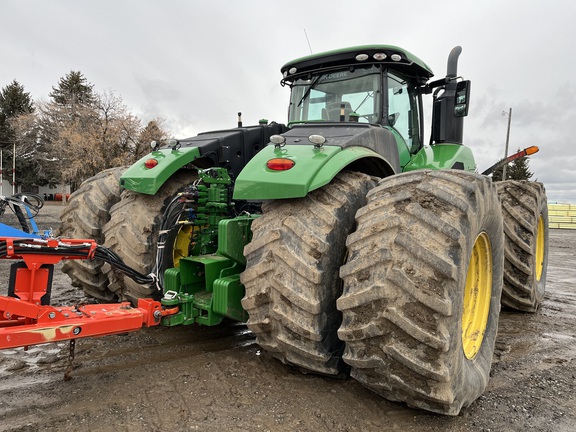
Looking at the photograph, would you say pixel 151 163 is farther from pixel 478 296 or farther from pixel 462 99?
pixel 462 99

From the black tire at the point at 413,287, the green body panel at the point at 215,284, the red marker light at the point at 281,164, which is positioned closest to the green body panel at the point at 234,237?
the green body panel at the point at 215,284

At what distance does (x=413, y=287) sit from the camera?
7.50 feet

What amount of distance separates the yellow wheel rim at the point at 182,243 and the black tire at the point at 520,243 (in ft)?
12.1

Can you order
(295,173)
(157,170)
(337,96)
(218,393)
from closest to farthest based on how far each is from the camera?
(295,173) < (218,393) < (157,170) < (337,96)

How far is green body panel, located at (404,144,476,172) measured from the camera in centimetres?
472

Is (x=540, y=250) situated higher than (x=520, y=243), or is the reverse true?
(x=520, y=243)

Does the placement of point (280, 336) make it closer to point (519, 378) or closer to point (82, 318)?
point (82, 318)

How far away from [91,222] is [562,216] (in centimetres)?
2981

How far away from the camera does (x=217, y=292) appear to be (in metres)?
3.10

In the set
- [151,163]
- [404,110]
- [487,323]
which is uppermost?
[404,110]

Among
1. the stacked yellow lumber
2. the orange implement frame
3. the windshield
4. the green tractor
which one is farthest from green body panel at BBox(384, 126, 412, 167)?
the stacked yellow lumber

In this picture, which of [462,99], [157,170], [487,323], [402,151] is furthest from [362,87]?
[487,323]

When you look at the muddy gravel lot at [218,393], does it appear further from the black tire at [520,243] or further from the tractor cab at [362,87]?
the tractor cab at [362,87]

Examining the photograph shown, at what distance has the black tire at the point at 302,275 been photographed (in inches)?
102
